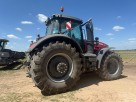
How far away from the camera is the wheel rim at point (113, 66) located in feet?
28.7

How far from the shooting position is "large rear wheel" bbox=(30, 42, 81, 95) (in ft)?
20.6

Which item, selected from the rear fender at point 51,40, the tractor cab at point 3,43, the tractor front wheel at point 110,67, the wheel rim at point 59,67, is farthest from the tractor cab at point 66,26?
the tractor cab at point 3,43

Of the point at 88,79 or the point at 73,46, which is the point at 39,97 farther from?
the point at 88,79

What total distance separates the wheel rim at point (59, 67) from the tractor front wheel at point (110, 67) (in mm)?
1935

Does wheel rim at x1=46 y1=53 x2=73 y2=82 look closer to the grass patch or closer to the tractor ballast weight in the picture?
the grass patch

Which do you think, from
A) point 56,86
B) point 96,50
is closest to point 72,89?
point 56,86

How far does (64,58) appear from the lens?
6969 millimetres

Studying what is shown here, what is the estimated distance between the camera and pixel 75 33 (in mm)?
8102

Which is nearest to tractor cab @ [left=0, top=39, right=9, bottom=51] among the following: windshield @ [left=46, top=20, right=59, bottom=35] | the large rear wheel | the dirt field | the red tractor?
the red tractor

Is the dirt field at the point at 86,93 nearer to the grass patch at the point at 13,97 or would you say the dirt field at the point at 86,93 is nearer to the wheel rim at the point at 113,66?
the grass patch at the point at 13,97

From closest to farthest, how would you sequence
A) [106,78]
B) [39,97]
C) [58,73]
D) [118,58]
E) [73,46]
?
[39,97], [58,73], [73,46], [106,78], [118,58]

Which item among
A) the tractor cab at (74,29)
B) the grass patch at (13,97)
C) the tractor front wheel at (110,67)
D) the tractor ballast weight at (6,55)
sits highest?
the tractor cab at (74,29)

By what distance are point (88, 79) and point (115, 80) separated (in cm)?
119

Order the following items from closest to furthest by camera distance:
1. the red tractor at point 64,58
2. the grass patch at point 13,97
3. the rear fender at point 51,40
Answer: the grass patch at point 13,97
the red tractor at point 64,58
the rear fender at point 51,40
